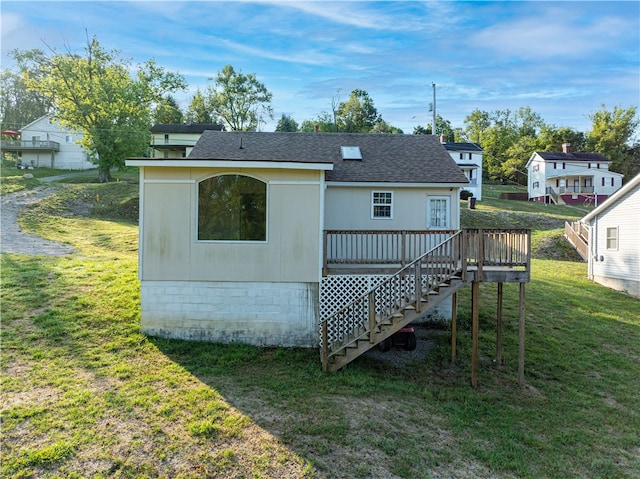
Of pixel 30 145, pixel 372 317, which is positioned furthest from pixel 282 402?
pixel 30 145

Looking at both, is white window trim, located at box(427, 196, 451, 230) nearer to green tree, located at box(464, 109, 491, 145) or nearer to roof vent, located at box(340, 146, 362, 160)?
roof vent, located at box(340, 146, 362, 160)

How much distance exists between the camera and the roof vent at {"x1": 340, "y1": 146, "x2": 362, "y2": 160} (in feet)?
41.5

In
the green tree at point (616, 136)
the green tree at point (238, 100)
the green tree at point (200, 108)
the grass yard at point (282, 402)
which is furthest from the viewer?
the green tree at point (616, 136)

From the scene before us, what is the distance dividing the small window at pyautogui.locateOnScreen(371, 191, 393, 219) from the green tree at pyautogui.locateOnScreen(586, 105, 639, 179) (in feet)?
178

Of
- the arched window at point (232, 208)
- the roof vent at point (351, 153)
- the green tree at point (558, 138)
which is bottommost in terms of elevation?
the arched window at point (232, 208)

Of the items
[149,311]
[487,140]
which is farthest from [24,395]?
[487,140]

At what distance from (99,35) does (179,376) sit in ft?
117

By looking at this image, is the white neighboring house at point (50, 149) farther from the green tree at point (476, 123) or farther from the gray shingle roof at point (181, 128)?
the green tree at point (476, 123)

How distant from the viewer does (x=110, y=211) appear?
25.2 m

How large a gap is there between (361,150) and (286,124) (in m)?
38.8

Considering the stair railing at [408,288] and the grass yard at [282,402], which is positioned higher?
the stair railing at [408,288]

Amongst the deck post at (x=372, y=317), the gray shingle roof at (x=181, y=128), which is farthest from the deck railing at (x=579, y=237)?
the gray shingle roof at (x=181, y=128)

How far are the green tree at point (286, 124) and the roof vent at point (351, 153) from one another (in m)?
38.0

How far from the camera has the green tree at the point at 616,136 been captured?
5150 cm
